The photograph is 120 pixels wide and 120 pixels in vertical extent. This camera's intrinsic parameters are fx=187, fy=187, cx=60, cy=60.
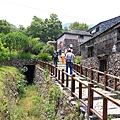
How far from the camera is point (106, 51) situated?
483 inches

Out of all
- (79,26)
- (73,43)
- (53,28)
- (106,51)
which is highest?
(79,26)

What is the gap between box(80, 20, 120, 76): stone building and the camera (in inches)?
433

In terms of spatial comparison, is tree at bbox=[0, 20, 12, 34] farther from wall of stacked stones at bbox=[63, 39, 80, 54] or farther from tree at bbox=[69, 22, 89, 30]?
A: tree at bbox=[69, 22, 89, 30]

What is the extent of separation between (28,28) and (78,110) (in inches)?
1491

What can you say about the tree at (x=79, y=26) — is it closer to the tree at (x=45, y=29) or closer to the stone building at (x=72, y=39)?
the tree at (x=45, y=29)

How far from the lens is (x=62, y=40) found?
1275 inches

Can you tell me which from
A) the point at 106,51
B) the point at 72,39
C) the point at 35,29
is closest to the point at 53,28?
the point at 35,29

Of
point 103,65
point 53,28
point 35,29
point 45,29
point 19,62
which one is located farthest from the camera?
point 53,28

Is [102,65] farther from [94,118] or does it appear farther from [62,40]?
[62,40]

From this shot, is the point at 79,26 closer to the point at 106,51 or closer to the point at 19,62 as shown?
the point at 19,62

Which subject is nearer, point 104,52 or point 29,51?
point 104,52

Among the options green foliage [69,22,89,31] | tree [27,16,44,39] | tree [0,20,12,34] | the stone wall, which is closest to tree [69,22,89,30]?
green foliage [69,22,89,31]

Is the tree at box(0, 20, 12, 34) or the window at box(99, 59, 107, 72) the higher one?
the tree at box(0, 20, 12, 34)

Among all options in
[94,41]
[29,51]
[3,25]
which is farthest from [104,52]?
[3,25]
